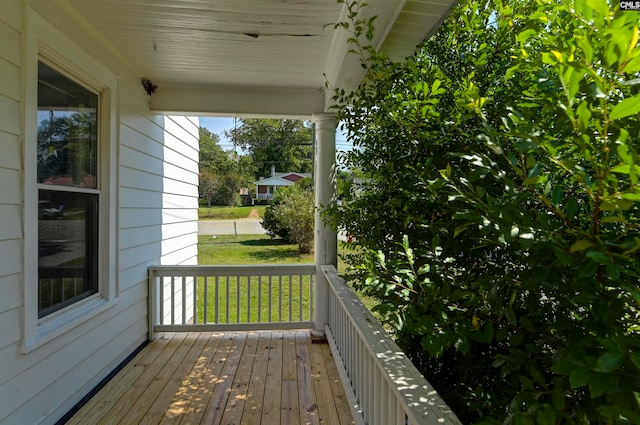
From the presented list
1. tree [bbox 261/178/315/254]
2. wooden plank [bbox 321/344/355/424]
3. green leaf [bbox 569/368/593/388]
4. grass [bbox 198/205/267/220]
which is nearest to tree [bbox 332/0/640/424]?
green leaf [bbox 569/368/593/388]

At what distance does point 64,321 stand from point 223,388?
1.18m

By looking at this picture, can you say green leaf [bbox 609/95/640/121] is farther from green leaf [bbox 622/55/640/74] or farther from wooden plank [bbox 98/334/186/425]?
wooden plank [bbox 98/334/186/425]

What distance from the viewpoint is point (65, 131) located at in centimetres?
223

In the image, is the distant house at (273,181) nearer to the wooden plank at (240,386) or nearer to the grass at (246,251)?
the grass at (246,251)

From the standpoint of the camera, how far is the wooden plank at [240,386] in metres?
2.28

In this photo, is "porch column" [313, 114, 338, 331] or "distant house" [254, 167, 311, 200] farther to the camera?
"distant house" [254, 167, 311, 200]

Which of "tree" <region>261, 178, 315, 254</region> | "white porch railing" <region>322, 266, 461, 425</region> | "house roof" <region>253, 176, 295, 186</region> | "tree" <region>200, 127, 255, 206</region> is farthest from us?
"house roof" <region>253, 176, 295, 186</region>

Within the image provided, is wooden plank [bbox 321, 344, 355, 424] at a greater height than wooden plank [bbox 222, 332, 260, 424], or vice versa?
wooden plank [bbox 321, 344, 355, 424]

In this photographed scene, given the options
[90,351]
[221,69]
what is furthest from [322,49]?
[90,351]

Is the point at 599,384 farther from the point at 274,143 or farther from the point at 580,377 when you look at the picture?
the point at 274,143

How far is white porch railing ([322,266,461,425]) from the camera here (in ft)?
3.39

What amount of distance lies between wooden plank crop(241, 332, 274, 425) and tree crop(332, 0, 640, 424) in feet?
3.79

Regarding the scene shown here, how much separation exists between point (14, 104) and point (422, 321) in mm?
2169

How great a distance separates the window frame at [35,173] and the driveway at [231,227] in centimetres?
779
